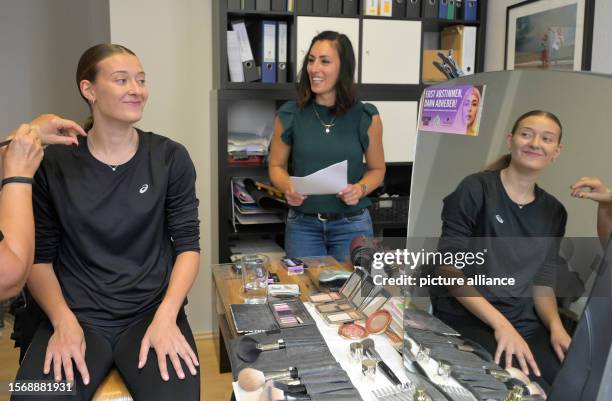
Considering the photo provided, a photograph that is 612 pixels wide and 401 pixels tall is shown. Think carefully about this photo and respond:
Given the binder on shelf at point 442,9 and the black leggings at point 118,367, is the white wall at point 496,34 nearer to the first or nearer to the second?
the binder on shelf at point 442,9

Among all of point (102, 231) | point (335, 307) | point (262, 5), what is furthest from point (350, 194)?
point (262, 5)

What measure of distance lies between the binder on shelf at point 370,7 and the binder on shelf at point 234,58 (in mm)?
696

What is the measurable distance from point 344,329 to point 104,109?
944 millimetres

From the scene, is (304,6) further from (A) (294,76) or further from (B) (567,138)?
(B) (567,138)

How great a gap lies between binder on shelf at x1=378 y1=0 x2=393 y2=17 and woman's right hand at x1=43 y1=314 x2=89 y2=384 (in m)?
2.23

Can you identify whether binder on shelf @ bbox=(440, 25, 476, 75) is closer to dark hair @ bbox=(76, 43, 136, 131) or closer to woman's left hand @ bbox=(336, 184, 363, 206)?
woman's left hand @ bbox=(336, 184, 363, 206)

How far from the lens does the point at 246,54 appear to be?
2836mm

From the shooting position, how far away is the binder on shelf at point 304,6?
110 inches

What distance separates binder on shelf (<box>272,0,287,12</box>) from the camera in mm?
2789

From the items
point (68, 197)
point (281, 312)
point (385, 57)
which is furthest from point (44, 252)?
point (385, 57)

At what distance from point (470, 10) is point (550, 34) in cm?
68

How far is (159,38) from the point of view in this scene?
115 inches

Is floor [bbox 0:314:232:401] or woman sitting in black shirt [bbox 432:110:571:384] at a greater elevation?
woman sitting in black shirt [bbox 432:110:571:384]

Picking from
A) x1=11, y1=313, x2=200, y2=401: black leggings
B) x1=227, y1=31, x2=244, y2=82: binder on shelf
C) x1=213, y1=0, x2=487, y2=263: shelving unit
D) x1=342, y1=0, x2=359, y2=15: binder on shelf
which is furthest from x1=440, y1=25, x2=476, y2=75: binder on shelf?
x1=11, y1=313, x2=200, y2=401: black leggings
